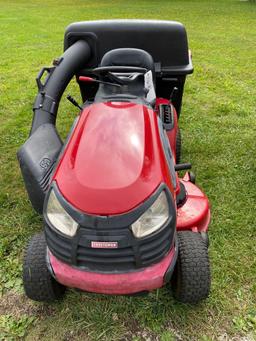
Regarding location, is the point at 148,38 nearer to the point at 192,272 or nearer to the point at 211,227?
the point at 211,227

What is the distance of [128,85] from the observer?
8.07 feet

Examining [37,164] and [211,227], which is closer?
[37,164]

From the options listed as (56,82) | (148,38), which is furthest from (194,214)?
(148,38)

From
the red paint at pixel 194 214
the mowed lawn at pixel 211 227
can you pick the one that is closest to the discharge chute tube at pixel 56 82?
the mowed lawn at pixel 211 227

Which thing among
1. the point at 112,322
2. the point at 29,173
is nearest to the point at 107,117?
the point at 29,173

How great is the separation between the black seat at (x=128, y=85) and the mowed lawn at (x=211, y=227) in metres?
1.08

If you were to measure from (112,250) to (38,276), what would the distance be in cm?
58

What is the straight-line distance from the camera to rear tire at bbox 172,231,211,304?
6.59 ft

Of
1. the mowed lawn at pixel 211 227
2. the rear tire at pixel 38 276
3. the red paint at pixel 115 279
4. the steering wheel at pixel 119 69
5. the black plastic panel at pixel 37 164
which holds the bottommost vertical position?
the mowed lawn at pixel 211 227

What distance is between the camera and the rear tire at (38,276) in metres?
2.03

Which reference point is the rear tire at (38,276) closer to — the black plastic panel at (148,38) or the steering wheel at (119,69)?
the steering wheel at (119,69)

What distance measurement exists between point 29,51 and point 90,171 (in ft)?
25.5

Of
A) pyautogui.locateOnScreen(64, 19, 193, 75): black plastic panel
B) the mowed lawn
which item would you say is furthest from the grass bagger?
pyautogui.locateOnScreen(64, 19, 193, 75): black plastic panel

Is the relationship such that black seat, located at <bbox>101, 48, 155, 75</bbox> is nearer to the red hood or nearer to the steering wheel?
the steering wheel
